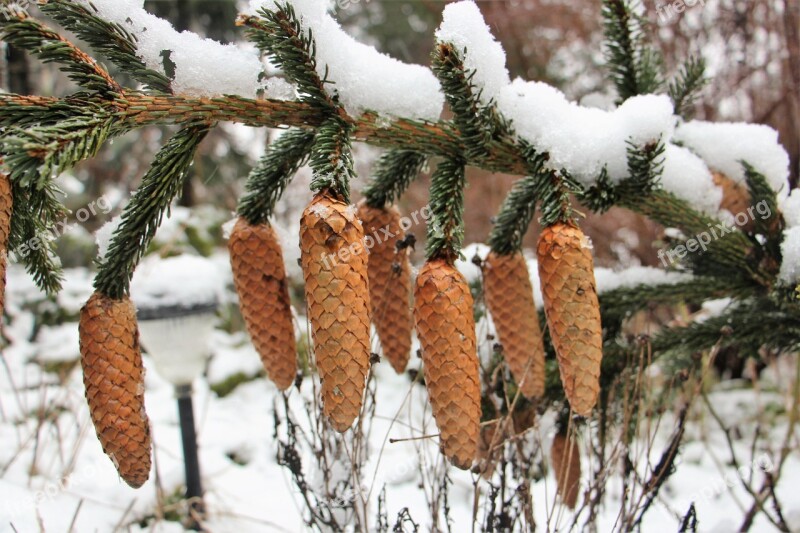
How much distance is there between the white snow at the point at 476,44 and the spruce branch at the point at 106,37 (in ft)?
1.32

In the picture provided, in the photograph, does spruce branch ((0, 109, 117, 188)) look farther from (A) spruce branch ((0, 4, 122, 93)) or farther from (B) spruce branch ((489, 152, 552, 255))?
(B) spruce branch ((489, 152, 552, 255))

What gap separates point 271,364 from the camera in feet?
3.00

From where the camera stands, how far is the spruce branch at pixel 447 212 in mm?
809

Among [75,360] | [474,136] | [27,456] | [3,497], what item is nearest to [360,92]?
[474,136]

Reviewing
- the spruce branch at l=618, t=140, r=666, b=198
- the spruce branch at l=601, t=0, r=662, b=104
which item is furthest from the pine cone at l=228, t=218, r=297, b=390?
the spruce branch at l=601, t=0, r=662, b=104

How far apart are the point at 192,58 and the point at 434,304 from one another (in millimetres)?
478

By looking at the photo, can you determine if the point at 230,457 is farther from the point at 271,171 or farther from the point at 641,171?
the point at 641,171

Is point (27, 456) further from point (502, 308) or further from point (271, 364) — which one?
point (502, 308)

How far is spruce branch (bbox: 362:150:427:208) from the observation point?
1.04 meters

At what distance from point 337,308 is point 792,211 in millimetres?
1054

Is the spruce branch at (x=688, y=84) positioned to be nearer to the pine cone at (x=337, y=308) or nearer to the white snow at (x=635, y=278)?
the white snow at (x=635, y=278)

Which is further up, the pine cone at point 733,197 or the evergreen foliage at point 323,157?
the pine cone at point 733,197

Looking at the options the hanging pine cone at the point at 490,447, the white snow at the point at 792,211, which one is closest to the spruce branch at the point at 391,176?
the hanging pine cone at the point at 490,447

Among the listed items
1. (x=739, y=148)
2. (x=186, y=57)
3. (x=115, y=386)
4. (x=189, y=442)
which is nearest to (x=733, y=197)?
(x=739, y=148)
